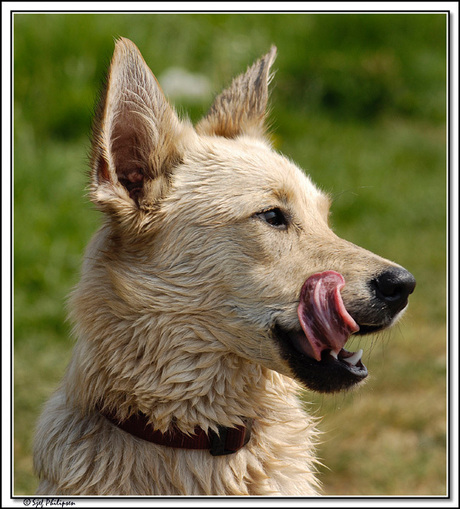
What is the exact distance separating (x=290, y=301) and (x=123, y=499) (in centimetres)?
103

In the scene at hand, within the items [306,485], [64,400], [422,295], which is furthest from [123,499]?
[422,295]

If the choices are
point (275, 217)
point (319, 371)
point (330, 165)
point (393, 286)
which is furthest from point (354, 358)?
point (330, 165)

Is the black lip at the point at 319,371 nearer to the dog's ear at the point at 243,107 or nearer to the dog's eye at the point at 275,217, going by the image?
the dog's eye at the point at 275,217

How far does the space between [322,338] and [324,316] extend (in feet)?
0.31

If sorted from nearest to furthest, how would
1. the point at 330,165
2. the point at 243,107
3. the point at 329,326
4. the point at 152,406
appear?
the point at 329,326 → the point at 152,406 → the point at 243,107 → the point at 330,165

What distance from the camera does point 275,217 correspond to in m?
2.92

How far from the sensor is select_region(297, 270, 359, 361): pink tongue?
263 cm

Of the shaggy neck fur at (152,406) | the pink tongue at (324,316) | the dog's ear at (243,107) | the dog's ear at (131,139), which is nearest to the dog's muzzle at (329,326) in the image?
the pink tongue at (324,316)

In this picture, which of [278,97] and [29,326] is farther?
[278,97]

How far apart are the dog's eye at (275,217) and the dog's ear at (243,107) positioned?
0.78 metres

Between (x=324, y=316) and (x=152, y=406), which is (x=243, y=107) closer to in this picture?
(x=324, y=316)

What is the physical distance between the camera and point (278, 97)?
30.0 feet

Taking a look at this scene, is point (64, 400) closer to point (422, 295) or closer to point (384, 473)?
point (384, 473)

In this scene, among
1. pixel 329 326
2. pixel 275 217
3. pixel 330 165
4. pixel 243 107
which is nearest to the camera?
pixel 329 326
